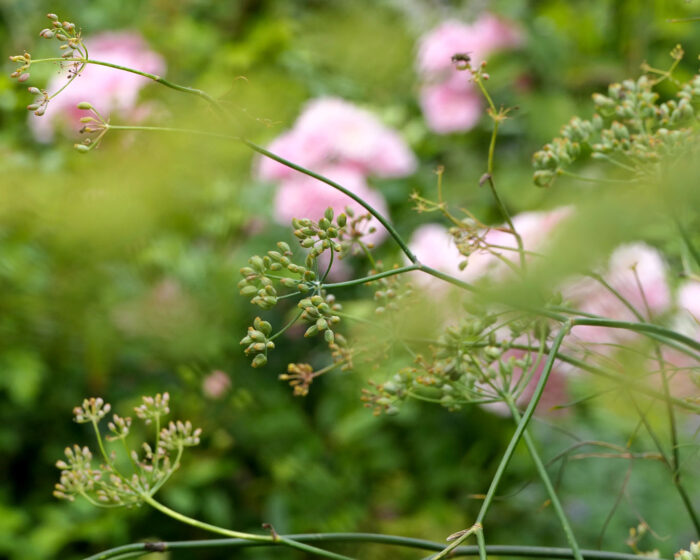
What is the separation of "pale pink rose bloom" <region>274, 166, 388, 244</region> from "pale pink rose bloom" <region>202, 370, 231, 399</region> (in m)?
0.21

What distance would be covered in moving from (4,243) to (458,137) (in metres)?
0.74

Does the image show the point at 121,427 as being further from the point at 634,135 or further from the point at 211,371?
the point at 211,371

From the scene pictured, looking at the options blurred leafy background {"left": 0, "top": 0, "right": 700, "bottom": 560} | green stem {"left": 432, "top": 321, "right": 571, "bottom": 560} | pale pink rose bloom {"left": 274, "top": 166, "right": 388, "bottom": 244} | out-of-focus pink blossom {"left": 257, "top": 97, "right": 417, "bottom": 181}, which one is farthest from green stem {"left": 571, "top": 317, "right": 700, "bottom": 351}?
out-of-focus pink blossom {"left": 257, "top": 97, "right": 417, "bottom": 181}

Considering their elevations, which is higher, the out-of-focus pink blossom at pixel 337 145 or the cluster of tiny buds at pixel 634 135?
the out-of-focus pink blossom at pixel 337 145

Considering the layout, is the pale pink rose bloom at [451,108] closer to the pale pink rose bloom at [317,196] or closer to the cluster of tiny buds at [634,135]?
the pale pink rose bloom at [317,196]

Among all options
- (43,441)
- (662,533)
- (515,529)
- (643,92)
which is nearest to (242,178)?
(43,441)

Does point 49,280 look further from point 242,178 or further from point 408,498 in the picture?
point 408,498

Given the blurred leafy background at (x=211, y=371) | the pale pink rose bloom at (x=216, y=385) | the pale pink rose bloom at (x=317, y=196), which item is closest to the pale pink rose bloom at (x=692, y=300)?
the blurred leafy background at (x=211, y=371)

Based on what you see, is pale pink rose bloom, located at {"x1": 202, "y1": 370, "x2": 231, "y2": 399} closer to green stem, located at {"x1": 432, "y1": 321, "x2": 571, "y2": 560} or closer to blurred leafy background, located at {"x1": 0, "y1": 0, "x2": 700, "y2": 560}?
blurred leafy background, located at {"x1": 0, "y1": 0, "x2": 700, "y2": 560}

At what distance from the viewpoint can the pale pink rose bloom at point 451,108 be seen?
124 cm

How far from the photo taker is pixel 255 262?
0.92ft

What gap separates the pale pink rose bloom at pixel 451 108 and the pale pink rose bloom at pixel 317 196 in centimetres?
27

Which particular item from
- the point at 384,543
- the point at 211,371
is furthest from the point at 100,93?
the point at 384,543

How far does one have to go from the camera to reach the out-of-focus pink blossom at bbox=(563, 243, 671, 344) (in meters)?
0.41
